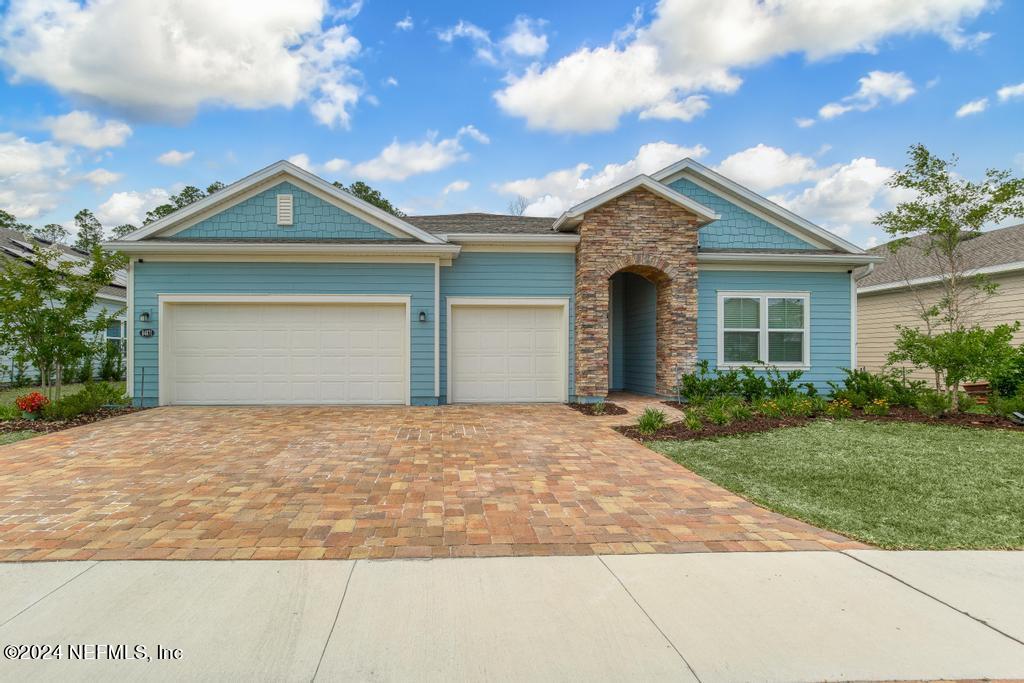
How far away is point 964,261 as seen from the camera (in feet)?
47.1

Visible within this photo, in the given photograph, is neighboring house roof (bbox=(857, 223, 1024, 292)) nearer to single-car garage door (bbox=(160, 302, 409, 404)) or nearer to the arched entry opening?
the arched entry opening

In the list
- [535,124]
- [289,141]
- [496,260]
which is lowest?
[496,260]

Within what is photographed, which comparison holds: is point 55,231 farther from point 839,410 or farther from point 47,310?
point 839,410

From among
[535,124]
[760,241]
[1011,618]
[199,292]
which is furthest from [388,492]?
[535,124]

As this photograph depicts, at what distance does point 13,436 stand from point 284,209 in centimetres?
588

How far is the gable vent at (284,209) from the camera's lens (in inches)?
428

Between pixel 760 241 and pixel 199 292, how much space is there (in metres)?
12.8

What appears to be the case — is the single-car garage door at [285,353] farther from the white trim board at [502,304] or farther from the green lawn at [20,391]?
the green lawn at [20,391]

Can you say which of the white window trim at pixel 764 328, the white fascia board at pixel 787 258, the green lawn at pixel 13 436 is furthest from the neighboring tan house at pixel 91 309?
the white window trim at pixel 764 328

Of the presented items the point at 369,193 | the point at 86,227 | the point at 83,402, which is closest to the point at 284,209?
the point at 83,402

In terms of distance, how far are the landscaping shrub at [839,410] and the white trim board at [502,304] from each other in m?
5.00

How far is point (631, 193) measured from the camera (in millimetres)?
Result: 11031

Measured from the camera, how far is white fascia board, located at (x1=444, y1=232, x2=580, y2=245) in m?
11.1

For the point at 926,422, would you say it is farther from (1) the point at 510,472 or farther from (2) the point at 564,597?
(2) the point at 564,597
